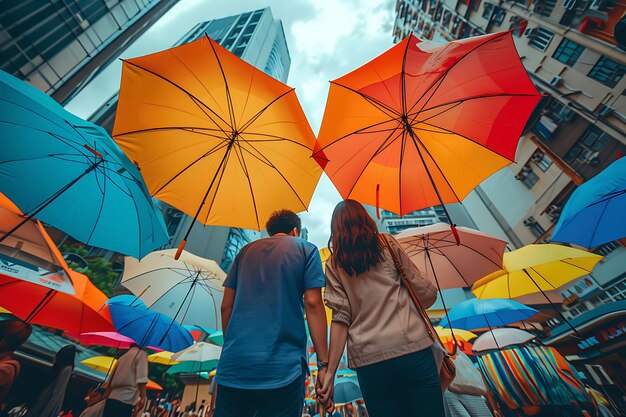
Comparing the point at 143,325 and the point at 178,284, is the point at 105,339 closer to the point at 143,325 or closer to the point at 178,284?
the point at 143,325

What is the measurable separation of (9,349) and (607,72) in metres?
21.7

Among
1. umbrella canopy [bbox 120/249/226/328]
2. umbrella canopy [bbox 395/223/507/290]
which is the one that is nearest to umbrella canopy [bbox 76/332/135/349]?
umbrella canopy [bbox 120/249/226/328]

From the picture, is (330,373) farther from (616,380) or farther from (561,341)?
(561,341)

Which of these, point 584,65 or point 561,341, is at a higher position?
point 584,65

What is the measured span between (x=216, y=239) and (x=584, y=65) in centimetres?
3788

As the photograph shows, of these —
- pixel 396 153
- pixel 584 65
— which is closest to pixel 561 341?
pixel 396 153

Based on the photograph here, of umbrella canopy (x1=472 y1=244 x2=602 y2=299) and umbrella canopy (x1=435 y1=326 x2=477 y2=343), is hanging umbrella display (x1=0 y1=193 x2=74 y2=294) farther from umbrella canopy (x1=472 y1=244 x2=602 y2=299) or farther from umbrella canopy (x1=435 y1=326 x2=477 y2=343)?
umbrella canopy (x1=435 y1=326 x2=477 y2=343)

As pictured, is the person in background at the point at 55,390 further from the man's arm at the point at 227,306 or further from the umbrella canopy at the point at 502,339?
the umbrella canopy at the point at 502,339

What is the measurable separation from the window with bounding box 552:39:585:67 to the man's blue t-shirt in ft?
64.2

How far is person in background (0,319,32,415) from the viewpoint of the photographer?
3.10 metres

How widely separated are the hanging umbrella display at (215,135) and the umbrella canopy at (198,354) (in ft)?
21.1

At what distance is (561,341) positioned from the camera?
803 cm

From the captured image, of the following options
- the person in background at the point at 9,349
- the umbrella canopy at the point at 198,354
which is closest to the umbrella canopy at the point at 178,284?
the person in background at the point at 9,349

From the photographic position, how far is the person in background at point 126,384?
12.6 feet
